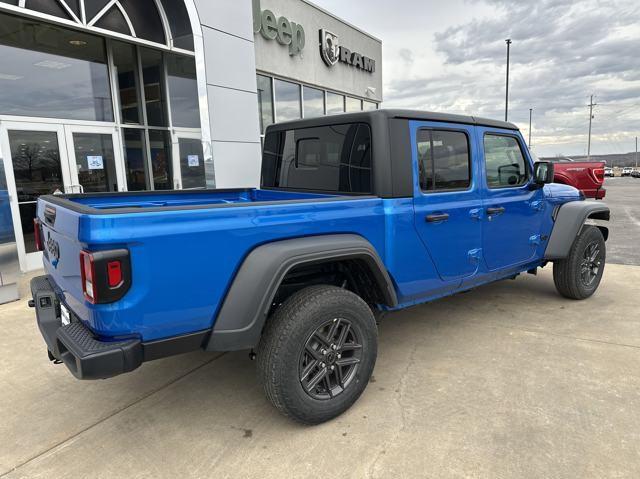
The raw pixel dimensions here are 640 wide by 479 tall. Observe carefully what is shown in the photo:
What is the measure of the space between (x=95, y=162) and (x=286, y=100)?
5723 millimetres

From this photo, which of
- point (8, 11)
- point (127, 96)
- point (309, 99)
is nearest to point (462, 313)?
point (8, 11)

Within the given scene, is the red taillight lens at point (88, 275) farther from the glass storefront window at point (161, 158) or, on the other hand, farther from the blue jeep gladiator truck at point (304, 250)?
the glass storefront window at point (161, 158)

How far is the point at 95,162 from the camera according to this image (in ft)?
24.8

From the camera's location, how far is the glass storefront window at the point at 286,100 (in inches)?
452

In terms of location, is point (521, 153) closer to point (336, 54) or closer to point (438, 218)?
point (438, 218)

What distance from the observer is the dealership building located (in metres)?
6.56

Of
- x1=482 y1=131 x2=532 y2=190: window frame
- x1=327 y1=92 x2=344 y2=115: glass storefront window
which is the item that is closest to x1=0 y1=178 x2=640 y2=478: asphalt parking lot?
x1=482 y1=131 x2=532 y2=190: window frame

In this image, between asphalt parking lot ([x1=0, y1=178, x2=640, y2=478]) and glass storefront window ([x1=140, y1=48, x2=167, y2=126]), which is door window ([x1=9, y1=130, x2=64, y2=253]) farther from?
asphalt parking lot ([x1=0, y1=178, x2=640, y2=478])

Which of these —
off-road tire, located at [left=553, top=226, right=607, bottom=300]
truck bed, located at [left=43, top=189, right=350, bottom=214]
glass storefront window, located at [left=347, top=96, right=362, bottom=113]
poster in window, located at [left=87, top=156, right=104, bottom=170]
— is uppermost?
glass storefront window, located at [left=347, top=96, right=362, bottom=113]

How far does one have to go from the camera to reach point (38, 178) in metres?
6.87

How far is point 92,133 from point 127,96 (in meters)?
1.08

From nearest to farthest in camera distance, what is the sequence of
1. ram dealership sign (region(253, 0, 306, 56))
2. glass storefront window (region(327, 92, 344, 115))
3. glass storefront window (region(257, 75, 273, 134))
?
ram dealership sign (region(253, 0, 306, 56)) < glass storefront window (region(257, 75, 273, 134)) < glass storefront window (region(327, 92, 344, 115))

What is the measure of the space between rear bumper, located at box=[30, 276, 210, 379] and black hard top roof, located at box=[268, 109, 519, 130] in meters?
1.80

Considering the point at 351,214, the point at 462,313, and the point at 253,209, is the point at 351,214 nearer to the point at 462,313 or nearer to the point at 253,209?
the point at 253,209
